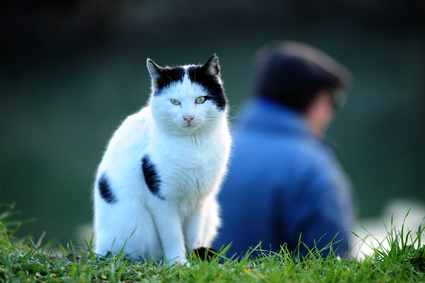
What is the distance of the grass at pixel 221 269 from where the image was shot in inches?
82.9

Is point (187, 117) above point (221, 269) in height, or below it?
above

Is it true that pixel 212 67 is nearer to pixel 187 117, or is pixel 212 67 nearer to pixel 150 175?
pixel 187 117

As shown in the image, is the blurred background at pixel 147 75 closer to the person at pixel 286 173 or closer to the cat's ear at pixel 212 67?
the person at pixel 286 173


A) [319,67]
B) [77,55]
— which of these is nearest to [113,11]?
[77,55]

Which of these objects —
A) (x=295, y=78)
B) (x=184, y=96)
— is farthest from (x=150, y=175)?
(x=295, y=78)

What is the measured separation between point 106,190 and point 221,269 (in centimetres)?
79

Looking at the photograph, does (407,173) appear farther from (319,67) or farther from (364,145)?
(319,67)

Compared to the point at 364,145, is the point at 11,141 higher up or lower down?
lower down

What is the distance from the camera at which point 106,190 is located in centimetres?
251

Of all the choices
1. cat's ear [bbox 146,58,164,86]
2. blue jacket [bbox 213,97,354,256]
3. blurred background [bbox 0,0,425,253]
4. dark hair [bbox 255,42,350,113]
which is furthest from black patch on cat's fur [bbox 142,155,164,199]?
blurred background [bbox 0,0,425,253]

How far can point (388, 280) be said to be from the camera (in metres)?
2.13

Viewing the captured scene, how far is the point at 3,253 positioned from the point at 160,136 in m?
1.00

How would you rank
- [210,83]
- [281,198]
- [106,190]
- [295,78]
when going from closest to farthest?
[210,83] < [106,190] < [281,198] < [295,78]

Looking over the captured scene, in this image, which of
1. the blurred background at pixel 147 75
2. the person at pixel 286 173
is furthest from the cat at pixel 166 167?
the blurred background at pixel 147 75
